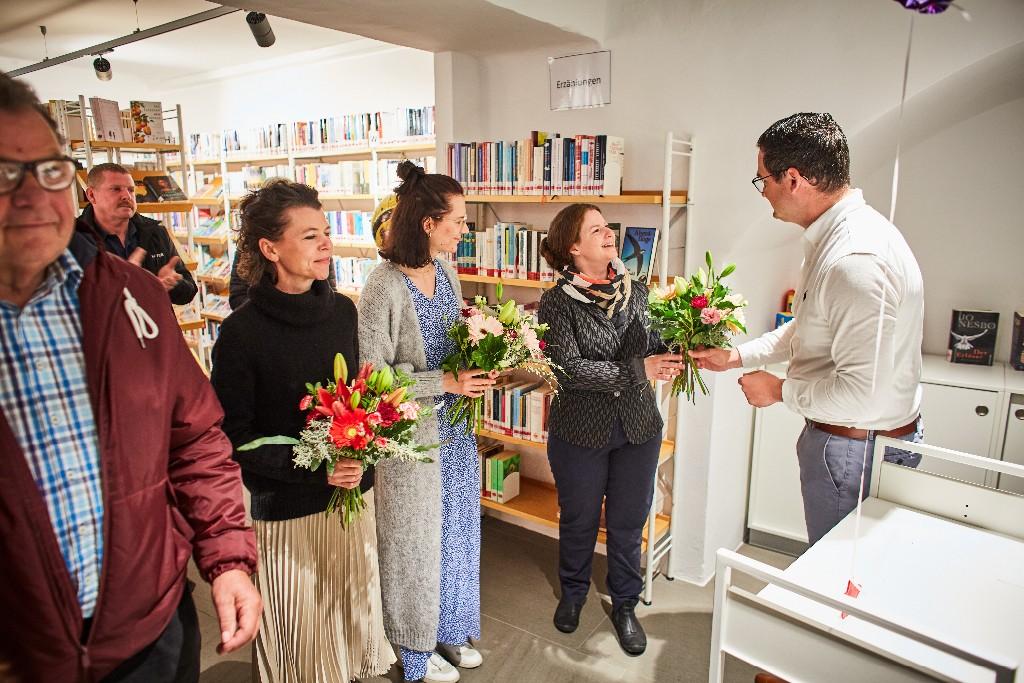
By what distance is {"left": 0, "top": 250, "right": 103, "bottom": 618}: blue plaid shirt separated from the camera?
1011mm

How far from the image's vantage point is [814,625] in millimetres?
1375

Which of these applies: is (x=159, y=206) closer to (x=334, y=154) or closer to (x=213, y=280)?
(x=334, y=154)

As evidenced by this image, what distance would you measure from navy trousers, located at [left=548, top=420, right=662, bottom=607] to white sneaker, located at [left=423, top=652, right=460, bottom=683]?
0.64 m

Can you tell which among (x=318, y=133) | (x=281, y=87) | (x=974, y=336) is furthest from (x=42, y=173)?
(x=281, y=87)

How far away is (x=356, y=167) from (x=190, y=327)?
2037 millimetres

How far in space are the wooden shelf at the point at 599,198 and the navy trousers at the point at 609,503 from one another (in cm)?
102

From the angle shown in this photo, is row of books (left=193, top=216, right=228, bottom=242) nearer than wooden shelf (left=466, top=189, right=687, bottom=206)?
No

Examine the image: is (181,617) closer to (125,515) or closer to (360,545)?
(125,515)

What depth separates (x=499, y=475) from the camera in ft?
12.0

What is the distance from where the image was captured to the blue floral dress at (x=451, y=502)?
241 cm

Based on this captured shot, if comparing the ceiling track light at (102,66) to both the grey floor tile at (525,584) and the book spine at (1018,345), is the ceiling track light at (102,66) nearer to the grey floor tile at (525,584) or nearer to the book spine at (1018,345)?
the grey floor tile at (525,584)

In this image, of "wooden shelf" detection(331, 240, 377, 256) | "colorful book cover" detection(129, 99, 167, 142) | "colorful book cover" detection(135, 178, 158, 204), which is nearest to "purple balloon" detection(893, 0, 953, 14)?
"colorful book cover" detection(135, 178, 158, 204)

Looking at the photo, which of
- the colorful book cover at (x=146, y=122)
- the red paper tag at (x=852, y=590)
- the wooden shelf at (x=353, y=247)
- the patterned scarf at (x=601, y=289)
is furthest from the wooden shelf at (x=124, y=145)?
the red paper tag at (x=852, y=590)

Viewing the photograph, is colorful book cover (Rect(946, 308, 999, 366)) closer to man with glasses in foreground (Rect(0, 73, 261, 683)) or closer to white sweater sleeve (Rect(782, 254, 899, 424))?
white sweater sleeve (Rect(782, 254, 899, 424))
